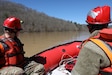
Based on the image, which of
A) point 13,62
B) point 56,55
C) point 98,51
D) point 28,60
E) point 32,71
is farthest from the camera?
point 56,55

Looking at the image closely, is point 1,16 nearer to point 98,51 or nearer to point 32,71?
point 32,71

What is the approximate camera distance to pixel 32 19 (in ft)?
94.2

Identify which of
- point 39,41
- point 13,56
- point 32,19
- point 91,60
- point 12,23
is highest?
point 12,23

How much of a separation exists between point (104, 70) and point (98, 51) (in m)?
0.12

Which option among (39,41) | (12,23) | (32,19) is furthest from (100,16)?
(32,19)

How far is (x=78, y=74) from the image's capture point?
4.68 ft

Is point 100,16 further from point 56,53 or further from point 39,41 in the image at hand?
point 39,41

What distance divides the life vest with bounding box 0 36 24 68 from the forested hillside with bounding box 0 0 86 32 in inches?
787

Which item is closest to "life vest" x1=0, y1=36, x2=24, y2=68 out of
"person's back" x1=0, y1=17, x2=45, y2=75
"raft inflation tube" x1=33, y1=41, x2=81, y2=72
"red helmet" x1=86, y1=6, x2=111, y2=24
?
"person's back" x1=0, y1=17, x2=45, y2=75

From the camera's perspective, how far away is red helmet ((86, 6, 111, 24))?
1649 millimetres

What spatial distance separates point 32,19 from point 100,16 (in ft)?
89.6

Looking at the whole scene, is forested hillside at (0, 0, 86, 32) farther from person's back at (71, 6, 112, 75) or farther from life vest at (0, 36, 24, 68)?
person's back at (71, 6, 112, 75)

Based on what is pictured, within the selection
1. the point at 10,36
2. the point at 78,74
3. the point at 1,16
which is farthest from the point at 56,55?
the point at 1,16

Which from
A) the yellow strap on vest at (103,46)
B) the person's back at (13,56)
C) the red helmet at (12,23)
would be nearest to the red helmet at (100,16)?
the yellow strap on vest at (103,46)
